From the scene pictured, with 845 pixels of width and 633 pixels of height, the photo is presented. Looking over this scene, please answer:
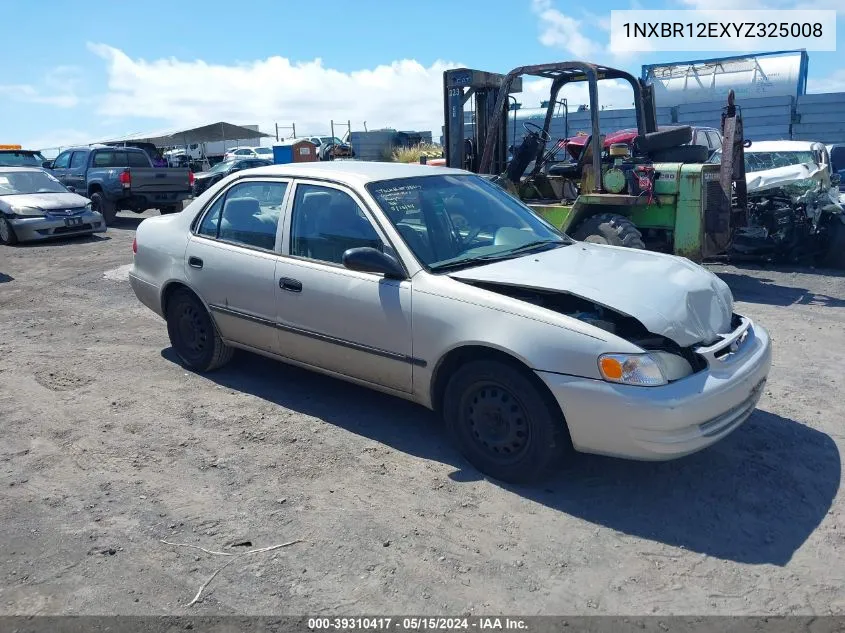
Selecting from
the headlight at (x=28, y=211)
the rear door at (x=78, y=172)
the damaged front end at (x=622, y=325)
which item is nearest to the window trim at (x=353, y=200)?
the damaged front end at (x=622, y=325)

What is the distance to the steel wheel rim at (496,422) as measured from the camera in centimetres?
377

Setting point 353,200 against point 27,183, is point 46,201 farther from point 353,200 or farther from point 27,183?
point 353,200

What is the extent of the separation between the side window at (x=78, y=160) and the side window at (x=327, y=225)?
14212 millimetres

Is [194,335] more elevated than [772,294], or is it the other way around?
[194,335]

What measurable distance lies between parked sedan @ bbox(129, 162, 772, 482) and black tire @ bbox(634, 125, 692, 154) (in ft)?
13.7

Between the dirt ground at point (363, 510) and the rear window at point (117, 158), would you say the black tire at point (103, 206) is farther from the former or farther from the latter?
the dirt ground at point (363, 510)

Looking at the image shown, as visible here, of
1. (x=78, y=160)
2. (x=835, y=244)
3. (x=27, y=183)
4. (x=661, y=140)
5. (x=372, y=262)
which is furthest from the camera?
(x=78, y=160)

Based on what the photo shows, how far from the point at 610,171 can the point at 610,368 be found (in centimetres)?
559

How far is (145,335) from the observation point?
271 inches

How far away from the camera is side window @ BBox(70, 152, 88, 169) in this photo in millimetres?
16938

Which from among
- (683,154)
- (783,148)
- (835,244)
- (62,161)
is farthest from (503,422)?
(62,161)

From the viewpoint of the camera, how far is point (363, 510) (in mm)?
3691

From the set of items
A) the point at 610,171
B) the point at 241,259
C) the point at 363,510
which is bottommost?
the point at 363,510

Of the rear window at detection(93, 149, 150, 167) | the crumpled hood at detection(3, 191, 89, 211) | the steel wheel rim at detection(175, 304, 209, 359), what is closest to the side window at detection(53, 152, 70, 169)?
the rear window at detection(93, 149, 150, 167)
